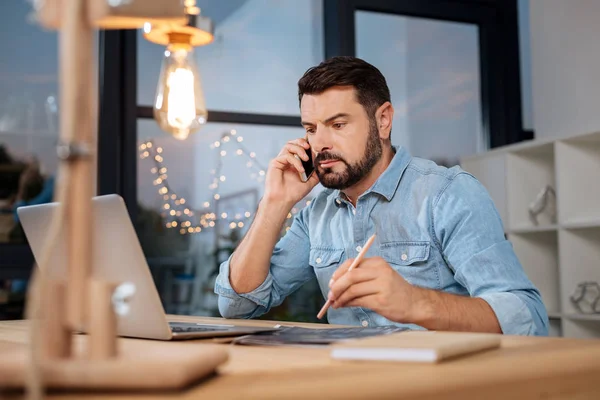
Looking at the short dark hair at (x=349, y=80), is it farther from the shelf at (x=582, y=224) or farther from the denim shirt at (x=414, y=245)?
the shelf at (x=582, y=224)

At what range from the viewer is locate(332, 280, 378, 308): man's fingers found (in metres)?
1.27

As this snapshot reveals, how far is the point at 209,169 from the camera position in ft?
11.7

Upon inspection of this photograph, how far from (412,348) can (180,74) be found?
938mm

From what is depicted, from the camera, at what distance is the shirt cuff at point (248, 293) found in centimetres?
197

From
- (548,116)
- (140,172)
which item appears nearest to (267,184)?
(140,172)

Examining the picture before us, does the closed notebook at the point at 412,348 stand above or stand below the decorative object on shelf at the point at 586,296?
above

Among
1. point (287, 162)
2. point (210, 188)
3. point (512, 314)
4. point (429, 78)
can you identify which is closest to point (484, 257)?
point (512, 314)

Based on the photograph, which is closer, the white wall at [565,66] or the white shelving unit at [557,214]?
the white shelving unit at [557,214]

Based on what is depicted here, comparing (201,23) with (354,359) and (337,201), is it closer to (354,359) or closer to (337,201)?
(337,201)

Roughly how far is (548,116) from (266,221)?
2259 millimetres

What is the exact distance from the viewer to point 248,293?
1971 millimetres

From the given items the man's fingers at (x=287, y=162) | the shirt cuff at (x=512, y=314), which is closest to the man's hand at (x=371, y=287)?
the shirt cuff at (x=512, y=314)

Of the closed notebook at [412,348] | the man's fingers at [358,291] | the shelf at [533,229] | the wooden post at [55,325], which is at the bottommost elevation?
the closed notebook at [412,348]

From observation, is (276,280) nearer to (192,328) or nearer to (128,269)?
(192,328)
